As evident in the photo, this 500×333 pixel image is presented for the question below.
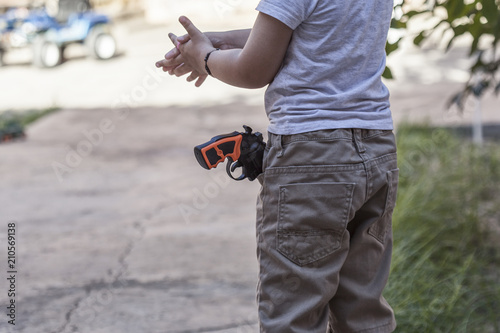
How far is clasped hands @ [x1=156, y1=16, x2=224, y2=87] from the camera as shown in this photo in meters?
1.84

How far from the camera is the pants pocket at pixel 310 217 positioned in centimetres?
172

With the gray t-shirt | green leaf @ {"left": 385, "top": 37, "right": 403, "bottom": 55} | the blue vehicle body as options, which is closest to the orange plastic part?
the gray t-shirt

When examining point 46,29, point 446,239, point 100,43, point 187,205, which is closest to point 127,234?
point 187,205

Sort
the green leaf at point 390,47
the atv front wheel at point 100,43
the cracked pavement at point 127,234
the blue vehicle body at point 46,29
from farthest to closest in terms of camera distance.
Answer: the atv front wheel at point 100,43, the blue vehicle body at point 46,29, the cracked pavement at point 127,234, the green leaf at point 390,47

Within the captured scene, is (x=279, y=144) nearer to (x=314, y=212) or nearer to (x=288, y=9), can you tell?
(x=314, y=212)

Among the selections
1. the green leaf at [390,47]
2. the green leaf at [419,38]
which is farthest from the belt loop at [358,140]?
the green leaf at [419,38]

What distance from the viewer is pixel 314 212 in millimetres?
1715

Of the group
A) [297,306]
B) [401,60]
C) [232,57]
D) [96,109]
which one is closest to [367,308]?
[297,306]

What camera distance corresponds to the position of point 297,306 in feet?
5.79

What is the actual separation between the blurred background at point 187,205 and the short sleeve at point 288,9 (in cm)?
90

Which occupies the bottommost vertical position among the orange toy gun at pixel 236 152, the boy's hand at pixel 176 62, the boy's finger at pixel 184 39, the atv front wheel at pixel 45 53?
the atv front wheel at pixel 45 53

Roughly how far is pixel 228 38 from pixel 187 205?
102 inches

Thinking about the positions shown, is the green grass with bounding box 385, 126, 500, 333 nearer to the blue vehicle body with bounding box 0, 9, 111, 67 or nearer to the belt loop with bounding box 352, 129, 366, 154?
the belt loop with bounding box 352, 129, 366, 154

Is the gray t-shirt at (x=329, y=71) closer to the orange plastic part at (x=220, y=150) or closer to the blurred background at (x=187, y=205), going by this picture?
the orange plastic part at (x=220, y=150)
